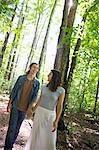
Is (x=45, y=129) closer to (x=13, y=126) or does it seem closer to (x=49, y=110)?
(x=49, y=110)

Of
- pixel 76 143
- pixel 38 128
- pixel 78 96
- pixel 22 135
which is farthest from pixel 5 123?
pixel 78 96

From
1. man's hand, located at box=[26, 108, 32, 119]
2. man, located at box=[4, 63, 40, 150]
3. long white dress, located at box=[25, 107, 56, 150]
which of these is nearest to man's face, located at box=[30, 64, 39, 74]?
man, located at box=[4, 63, 40, 150]

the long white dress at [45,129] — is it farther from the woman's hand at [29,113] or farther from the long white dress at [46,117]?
the woman's hand at [29,113]

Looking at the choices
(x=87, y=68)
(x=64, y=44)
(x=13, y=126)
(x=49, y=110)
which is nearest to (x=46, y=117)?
(x=49, y=110)

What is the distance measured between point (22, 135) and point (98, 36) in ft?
14.1

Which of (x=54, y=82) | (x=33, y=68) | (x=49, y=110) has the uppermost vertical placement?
(x=33, y=68)

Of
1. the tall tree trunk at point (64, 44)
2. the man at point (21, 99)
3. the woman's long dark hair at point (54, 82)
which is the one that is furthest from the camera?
the tall tree trunk at point (64, 44)

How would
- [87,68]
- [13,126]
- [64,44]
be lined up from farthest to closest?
[87,68] < [64,44] < [13,126]

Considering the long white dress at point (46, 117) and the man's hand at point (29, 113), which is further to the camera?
the man's hand at point (29, 113)

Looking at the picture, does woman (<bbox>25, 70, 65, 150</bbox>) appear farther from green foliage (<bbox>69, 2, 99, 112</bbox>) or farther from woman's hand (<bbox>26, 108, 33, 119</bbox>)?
green foliage (<bbox>69, 2, 99, 112</bbox>)

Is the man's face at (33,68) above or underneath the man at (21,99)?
above

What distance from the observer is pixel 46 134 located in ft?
19.2

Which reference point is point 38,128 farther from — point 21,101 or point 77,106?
point 77,106

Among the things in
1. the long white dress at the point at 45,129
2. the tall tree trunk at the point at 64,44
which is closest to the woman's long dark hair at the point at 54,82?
the long white dress at the point at 45,129
